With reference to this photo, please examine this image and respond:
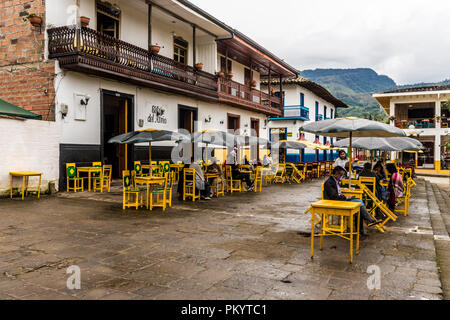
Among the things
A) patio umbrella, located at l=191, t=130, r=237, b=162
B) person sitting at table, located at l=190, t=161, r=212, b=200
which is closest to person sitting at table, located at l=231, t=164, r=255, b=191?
patio umbrella, located at l=191, t=130, r=237, b=162

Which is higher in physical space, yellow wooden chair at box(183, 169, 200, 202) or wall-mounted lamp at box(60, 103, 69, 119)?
wall-mounted lamp at box(60, 103, 69, 119)

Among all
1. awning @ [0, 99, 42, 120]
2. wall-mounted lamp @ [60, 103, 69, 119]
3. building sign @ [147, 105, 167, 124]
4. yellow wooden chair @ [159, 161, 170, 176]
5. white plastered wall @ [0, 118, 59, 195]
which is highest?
building sign @ [147, 105, 167, 124]

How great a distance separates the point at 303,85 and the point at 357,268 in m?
26.5

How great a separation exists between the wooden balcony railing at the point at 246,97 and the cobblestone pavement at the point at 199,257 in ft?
37.3

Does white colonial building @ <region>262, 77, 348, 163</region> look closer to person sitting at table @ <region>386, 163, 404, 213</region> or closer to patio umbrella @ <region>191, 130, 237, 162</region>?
patio umbrella @ <region>191, 130, 237, 162</region>

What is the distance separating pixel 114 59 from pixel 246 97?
33.0 feet

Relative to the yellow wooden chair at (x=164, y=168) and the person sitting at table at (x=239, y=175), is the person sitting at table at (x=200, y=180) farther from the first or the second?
the yellow wooden chair at (x=164, y=168)

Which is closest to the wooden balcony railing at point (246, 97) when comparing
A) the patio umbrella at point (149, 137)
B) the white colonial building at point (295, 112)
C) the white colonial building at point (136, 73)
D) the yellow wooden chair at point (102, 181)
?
the white colonial building at point (136, 73)

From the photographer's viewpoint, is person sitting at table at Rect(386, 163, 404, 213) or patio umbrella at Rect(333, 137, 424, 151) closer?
person sitting at table at Rect(386, 163, 404, 213)

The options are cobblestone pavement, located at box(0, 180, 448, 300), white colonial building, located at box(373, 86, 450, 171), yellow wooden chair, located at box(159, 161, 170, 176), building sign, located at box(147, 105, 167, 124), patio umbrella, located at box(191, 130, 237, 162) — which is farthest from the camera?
white colonial building, located at box(373, 86, 450, 171)

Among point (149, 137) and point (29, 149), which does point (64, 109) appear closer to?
point (29, 149)

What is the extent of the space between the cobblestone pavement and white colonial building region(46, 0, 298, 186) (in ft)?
15.3

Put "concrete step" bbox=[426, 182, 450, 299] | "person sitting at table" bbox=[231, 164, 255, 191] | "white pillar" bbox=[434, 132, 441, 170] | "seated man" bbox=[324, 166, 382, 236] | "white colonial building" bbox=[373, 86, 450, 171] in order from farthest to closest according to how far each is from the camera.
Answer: "white colonial building" bbox=[373, 86, 450, 171], "white pillar" bbox=[434, 132, 441, 170], "person sitting at table" bbox=[231, 164, 255, 191], "seated man" bbox=[324, 166, 382, 236], "concrete step" bbox=[426, 182, 450, 299]

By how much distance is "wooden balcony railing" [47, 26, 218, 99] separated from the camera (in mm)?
10211
